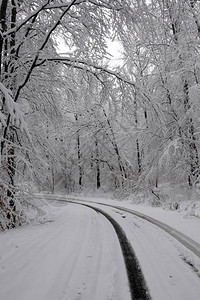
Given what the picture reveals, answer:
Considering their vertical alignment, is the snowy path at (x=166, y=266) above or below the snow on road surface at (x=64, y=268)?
above

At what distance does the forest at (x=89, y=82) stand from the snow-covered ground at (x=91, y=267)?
1.99m

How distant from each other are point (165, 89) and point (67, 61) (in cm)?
758

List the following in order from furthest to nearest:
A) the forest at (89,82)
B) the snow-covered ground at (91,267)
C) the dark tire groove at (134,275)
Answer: the forest at (89,82) → the snow-covered ground at (91,267) → the dark tire groove at (134,275)

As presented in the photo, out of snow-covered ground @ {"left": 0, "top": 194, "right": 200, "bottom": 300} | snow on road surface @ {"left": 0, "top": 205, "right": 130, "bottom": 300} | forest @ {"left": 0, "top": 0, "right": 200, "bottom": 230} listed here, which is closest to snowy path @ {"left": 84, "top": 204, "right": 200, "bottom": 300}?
snow-covered ground @ {"left": 0, "top": 194, "right": 200, "bottom": 300}

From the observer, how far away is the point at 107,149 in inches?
1061

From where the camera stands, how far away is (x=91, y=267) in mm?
3654

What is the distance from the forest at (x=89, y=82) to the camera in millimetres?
5609

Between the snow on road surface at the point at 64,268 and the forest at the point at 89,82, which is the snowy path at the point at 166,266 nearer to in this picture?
the snow on road surface at the point at 64,268

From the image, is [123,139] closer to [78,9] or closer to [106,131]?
[106,131]

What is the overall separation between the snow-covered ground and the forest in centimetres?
199

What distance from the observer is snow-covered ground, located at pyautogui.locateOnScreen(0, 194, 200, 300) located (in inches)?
113

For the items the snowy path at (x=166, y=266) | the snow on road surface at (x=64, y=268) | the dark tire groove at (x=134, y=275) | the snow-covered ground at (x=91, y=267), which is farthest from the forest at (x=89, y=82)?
the snowy path at (x=166, y=266)

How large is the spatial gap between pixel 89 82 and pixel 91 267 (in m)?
5.57

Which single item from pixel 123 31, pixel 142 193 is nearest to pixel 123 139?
pixel 142 193
